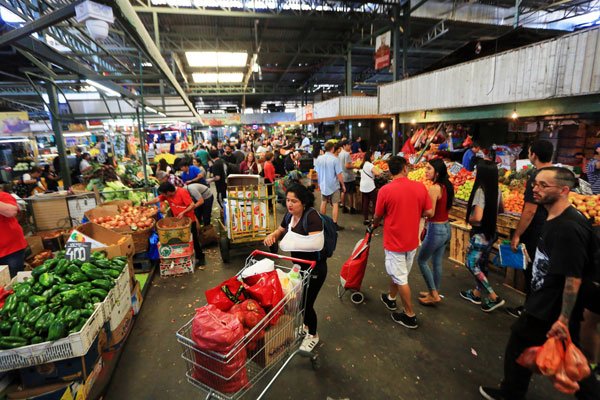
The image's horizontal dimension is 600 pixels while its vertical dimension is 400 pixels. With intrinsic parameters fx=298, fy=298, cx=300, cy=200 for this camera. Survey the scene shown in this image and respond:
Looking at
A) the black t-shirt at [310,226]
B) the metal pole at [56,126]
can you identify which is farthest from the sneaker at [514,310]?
the metal pole at [56,126]

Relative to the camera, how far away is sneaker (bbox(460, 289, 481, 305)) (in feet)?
14.0

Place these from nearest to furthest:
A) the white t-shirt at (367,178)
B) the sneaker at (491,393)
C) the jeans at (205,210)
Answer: the sneaker at (491,393)
the jeans at (205,210)
the white t-shirt at (367,178)

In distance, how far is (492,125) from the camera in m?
10.7

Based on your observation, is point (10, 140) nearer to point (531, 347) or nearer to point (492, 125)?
point (531, 347)

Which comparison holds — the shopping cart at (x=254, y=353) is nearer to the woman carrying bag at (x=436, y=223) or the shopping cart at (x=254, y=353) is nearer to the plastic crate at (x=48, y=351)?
the plastic crate at (x=48, y=351)

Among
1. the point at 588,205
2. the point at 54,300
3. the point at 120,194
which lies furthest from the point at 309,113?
the point at 54,300

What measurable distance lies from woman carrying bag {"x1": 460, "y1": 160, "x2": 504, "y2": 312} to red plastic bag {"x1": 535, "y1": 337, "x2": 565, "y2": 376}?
2.05 m

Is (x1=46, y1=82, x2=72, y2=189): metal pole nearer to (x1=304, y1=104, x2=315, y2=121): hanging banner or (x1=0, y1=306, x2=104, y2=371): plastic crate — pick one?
(x1=0, y1=306, x2=104, y2=371): plastic crate

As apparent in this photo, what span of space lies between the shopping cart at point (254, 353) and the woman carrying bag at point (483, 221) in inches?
98.7

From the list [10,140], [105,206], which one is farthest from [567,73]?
[10,140]

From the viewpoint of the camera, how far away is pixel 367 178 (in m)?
7.42

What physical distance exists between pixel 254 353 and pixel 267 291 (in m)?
0.46

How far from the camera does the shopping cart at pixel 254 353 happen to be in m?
1.95

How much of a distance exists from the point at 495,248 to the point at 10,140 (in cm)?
1696
